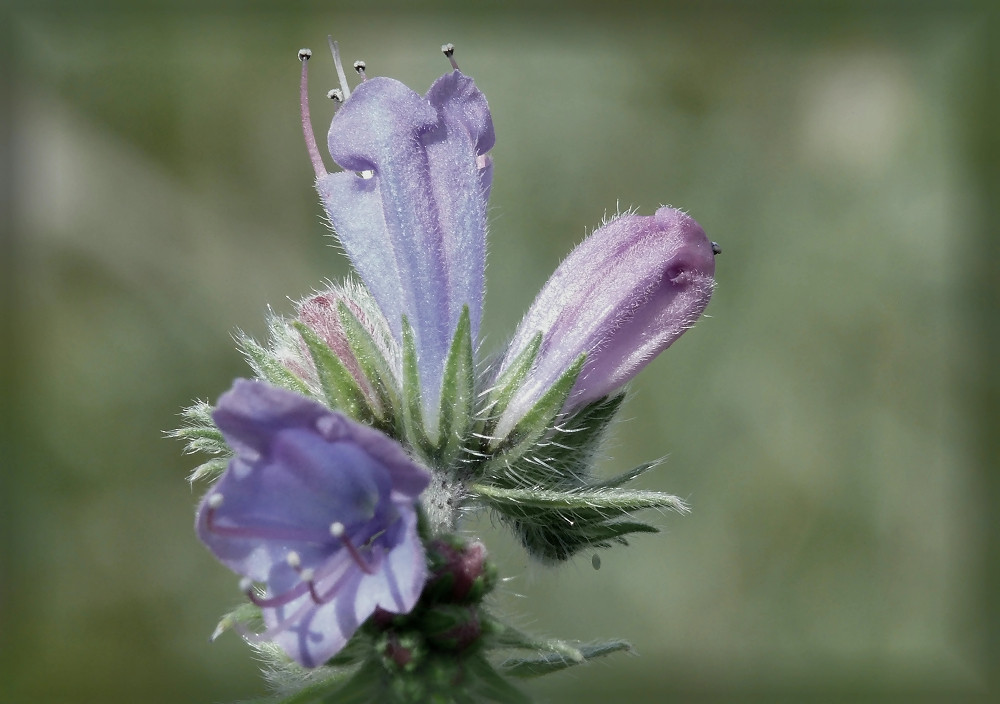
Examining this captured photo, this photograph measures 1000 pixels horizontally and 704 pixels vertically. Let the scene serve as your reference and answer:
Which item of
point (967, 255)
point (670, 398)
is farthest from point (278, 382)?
point (967, 255)

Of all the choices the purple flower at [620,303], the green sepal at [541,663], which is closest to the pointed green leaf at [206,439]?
the purple flower at [620,303]

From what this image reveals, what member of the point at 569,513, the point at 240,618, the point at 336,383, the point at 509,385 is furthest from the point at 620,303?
the point at 240,618

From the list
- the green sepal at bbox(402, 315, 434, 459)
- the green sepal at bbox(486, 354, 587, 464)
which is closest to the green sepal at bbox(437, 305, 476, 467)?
the green sepal at bbox(402, 315, 434, 459)

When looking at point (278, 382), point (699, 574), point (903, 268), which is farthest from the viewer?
point (903, 268)

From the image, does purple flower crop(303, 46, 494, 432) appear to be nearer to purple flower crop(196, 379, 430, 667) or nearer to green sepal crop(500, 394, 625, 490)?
green sepal crop(500, 394, 625, 490)

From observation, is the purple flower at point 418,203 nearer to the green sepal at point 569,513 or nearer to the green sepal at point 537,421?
the green sepal at point 537,421

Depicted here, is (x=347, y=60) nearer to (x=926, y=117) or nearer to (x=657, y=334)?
(x=926, y=117)

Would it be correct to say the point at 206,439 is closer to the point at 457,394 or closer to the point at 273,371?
the point at 273,371
